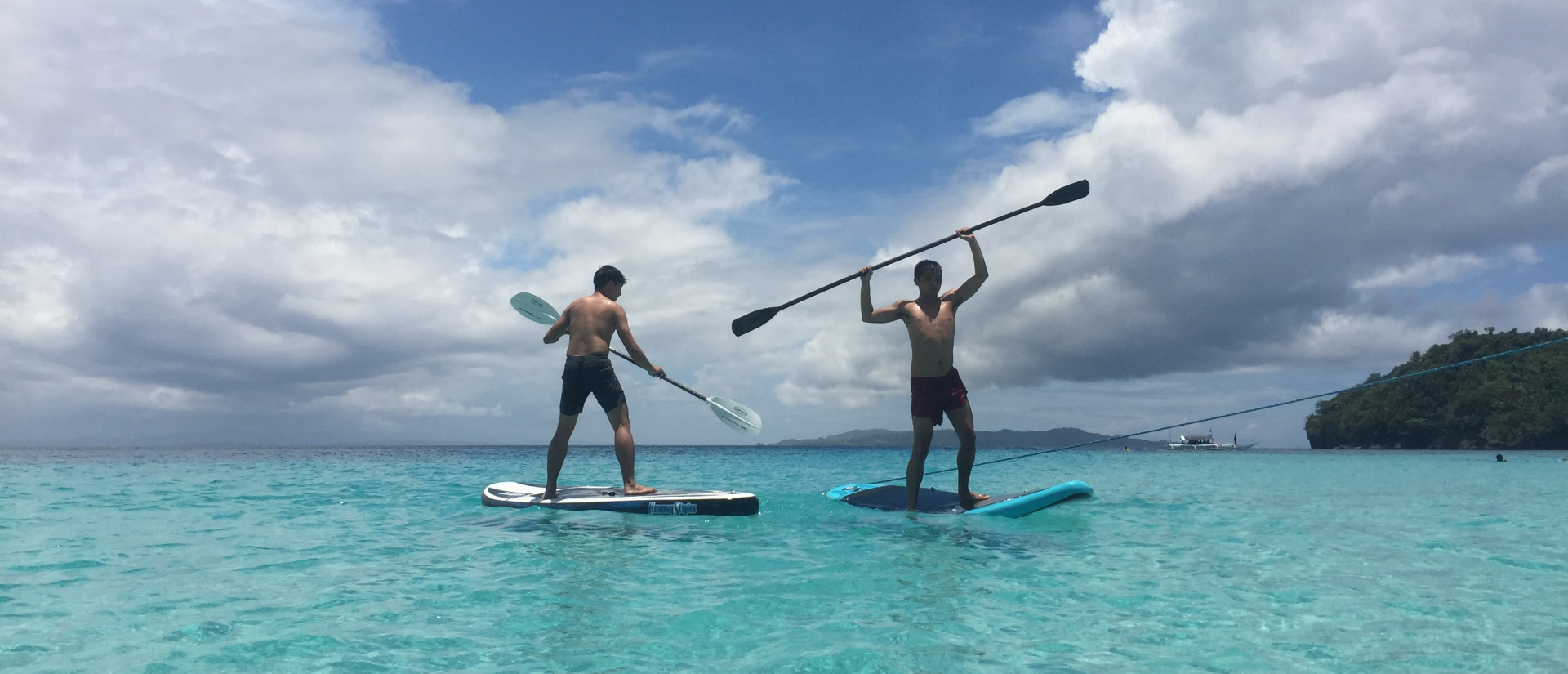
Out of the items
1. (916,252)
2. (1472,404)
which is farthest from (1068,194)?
(1472,404)

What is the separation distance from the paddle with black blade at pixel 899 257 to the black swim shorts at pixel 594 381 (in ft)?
6.11

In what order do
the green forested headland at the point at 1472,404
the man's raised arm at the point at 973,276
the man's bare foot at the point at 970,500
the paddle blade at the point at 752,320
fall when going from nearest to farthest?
1. the man's raised arm at the point at 973,276
2. the man's bare foot at the point at 970,500
3. the paddle blade at the point at 752,320
4. the green forested headland at the point at 1472,404

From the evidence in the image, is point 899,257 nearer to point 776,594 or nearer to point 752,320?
point 752,320

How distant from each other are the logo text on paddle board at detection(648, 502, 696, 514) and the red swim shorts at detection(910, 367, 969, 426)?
8.02 feet

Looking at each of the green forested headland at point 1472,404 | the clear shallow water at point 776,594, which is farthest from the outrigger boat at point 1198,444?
the clear shallow water at point 776,594

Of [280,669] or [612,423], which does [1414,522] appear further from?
[280,669]

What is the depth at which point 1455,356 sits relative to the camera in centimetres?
8419

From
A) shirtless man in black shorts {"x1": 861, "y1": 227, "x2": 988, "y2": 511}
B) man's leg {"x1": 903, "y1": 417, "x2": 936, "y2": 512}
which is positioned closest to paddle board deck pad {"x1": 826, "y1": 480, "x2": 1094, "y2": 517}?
man's leg {"x1": 903, "y1": 417, "x2": 936, "y2": 512}

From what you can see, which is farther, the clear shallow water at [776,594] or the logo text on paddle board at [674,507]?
the logo text on paddle board at [674,507]

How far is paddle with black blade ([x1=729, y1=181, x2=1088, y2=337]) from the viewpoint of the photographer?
829cm

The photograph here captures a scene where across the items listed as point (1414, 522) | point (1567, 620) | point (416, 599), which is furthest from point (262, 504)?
point (1414, 522)

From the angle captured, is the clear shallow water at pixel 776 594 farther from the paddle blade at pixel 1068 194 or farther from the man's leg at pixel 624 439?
the paddle blade at pixel 1068 194

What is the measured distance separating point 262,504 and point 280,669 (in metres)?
9.16

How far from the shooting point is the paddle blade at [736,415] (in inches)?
388
